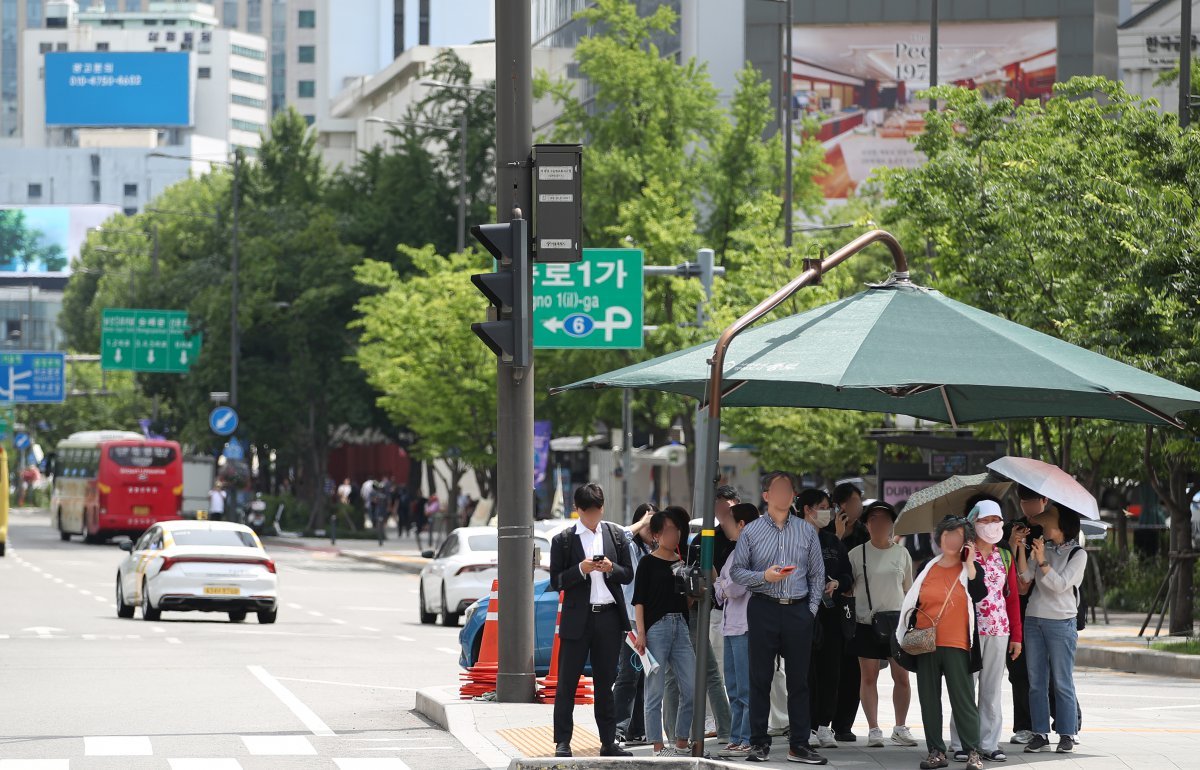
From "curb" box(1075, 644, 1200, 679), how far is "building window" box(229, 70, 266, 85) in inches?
6932

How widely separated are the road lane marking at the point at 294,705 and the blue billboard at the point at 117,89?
6370 inches

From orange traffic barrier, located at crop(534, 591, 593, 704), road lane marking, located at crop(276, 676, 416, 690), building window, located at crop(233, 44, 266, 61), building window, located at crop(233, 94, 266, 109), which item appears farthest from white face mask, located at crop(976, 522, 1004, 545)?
building window, located at crop(233, 94, 266, 109)

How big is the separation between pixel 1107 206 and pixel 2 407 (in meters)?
109

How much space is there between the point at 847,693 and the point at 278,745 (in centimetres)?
383

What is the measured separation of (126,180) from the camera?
Result: 177500mm

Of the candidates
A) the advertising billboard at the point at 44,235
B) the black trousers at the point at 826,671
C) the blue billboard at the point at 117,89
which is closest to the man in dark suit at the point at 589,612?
the black trousers at the point at 826,671

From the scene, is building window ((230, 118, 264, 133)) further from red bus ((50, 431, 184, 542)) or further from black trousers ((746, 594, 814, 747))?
black trousers ((746, 594, 814, 747))

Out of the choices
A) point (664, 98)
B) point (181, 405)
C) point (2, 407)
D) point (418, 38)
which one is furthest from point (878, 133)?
point (2, 407)

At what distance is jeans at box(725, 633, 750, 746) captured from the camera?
1227cm

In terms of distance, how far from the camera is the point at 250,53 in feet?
636

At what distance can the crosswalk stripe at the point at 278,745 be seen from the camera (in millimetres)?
13195

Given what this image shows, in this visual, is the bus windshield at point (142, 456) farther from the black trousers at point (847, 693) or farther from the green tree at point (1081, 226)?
the black trousers at point (847, 693)

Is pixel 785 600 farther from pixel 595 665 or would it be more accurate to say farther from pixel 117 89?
pixel 117 89

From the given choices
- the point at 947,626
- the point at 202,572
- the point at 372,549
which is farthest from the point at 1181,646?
the point at 372,549
